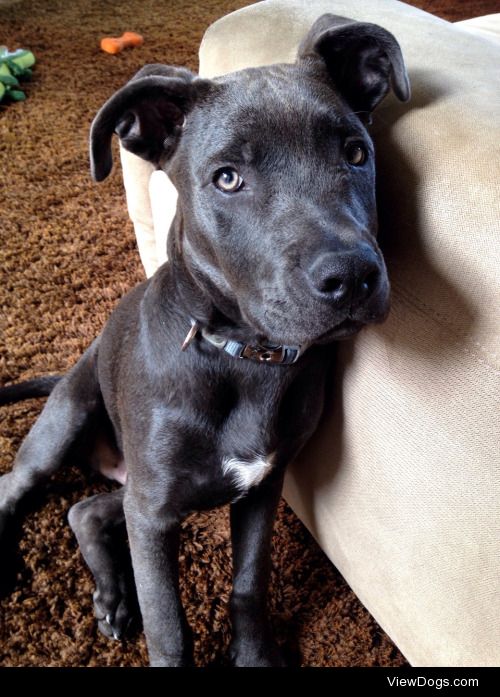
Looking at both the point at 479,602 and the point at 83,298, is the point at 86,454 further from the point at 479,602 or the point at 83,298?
the point at 479,602

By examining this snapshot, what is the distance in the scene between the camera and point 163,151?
4.84ft

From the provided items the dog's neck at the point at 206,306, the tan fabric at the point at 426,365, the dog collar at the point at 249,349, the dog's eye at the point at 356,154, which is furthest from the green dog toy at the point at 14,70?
the dog's eye at the point at 356,154

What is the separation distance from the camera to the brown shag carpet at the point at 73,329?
181 centimetres

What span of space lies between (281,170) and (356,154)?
17 cm

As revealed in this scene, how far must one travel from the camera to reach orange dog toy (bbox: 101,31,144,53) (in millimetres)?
4727

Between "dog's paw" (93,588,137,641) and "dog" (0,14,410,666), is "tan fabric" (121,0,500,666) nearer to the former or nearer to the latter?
"dog" (0,14,410,666)

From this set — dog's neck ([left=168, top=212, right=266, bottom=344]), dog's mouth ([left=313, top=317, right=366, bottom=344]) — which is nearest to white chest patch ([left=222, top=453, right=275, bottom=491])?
dog's neck ([left=168, top=212, right=266, bottom=344])

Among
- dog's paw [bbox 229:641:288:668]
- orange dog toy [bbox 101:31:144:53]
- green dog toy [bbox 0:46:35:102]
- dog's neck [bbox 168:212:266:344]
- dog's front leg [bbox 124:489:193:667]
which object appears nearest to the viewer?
dog's neck [bbox 168:212:266:344]

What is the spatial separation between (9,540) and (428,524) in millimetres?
1210

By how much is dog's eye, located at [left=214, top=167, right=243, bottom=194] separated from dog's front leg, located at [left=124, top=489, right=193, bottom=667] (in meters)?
0.73

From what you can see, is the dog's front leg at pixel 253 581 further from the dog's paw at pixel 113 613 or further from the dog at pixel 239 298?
the dog's paw at pixel 113 613

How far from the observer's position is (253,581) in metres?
1.74

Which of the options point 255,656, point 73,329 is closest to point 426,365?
point 255,656

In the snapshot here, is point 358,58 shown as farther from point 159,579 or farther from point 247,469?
point 159,579
